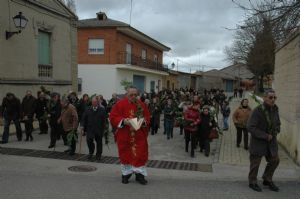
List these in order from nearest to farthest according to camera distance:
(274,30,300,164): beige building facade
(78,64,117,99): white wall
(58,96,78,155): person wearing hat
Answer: (58,96,78,155): person wearing hat < (274,30,300,164): beige building facade < (78,64,117,99): white wall

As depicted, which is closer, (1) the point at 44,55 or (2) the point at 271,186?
(2) the point at 271,186

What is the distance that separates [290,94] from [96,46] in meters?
20.9

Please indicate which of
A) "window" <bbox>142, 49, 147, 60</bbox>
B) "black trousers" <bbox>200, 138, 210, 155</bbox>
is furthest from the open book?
"window" <bbox>142, 49, 147, 60</bbox>

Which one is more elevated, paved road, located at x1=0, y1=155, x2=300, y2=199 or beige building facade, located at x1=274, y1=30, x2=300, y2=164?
beige building facade, located at x1=274, y1=30, x2=300, y2=164

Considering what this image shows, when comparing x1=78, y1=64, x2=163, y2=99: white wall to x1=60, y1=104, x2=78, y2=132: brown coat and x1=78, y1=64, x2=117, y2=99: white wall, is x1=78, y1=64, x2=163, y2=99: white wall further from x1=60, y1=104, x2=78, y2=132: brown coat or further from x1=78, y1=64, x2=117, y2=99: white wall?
x1=60, y1=104, x2=78, y2=132: brown coat

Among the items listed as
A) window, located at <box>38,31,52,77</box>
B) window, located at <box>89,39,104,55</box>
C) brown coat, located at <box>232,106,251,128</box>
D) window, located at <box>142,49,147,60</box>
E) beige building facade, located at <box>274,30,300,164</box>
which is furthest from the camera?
window, located at <box>142,49,147,60</box>

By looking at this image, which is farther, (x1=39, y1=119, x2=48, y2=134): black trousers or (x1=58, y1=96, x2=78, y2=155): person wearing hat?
(x1=39, y1=119, x2=48, y2=134): black trousers

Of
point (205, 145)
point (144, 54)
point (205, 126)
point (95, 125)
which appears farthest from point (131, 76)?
point (95, 125)

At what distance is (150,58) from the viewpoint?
42.0 meters

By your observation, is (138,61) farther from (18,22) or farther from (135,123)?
(135,123)

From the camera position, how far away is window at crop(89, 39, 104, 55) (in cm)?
3177

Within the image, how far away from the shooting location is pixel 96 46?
105 feet

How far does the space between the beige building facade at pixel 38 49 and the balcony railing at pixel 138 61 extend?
36.8 ft

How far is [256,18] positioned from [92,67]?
2210 cm
